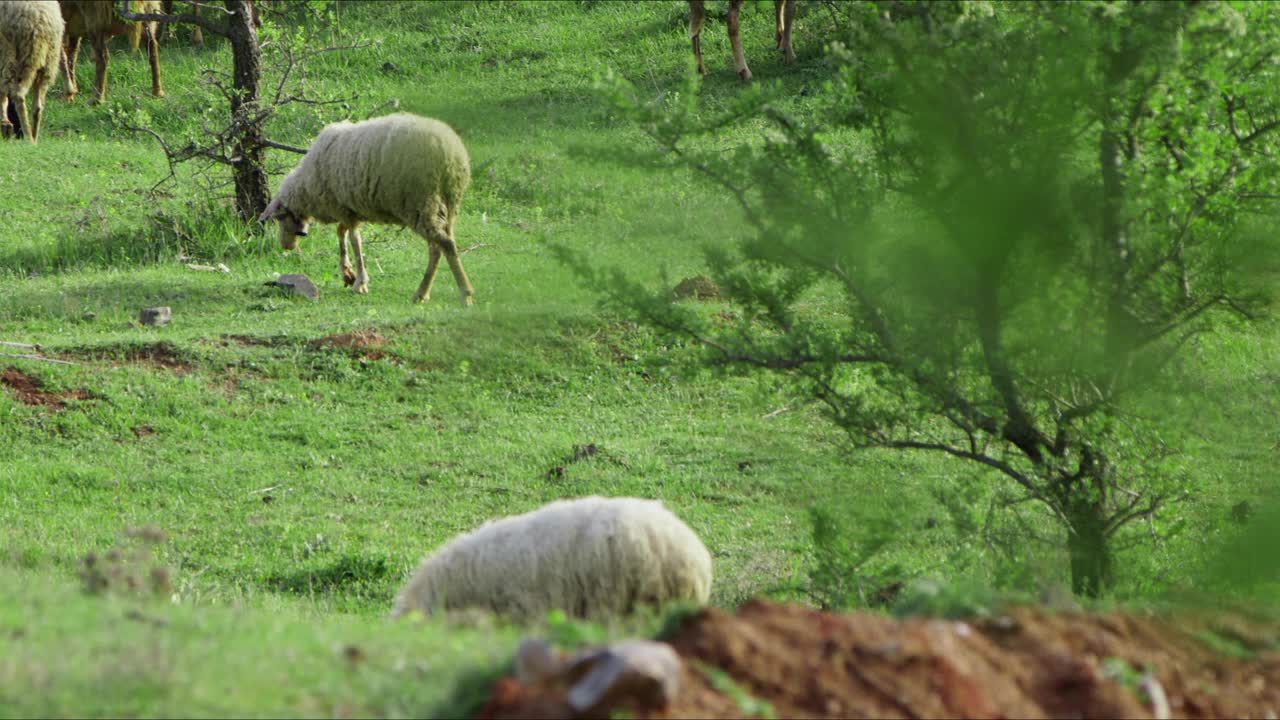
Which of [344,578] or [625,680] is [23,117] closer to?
[344,578]

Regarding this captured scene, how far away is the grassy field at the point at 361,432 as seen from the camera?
14.9 feet

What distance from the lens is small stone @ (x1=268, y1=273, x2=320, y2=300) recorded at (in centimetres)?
1385

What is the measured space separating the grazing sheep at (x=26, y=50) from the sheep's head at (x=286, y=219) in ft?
15.4

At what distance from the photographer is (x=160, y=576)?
5.45 m

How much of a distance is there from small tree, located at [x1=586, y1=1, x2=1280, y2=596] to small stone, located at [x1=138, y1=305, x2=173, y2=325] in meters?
6.68

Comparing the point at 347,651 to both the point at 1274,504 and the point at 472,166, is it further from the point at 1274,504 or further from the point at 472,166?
the point at 472,166

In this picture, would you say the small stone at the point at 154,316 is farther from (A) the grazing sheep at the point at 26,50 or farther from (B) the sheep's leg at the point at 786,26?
(B) the sheep's leg at the point at 786,26

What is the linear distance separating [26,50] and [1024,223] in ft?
46.8

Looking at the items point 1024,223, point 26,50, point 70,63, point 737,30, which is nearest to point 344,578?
point 1024,223

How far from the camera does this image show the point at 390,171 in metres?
12.7

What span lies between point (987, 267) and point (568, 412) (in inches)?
234

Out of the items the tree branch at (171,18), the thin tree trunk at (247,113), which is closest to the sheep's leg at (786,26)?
the thin tree trunk at (247,113)

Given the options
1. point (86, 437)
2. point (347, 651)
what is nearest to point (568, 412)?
point (86, 437)

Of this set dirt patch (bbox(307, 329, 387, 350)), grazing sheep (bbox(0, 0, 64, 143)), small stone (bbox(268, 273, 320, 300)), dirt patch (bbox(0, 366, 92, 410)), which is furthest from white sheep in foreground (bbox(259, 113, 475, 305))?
grazing sheep (bbox(0, 0, 64, 143))
